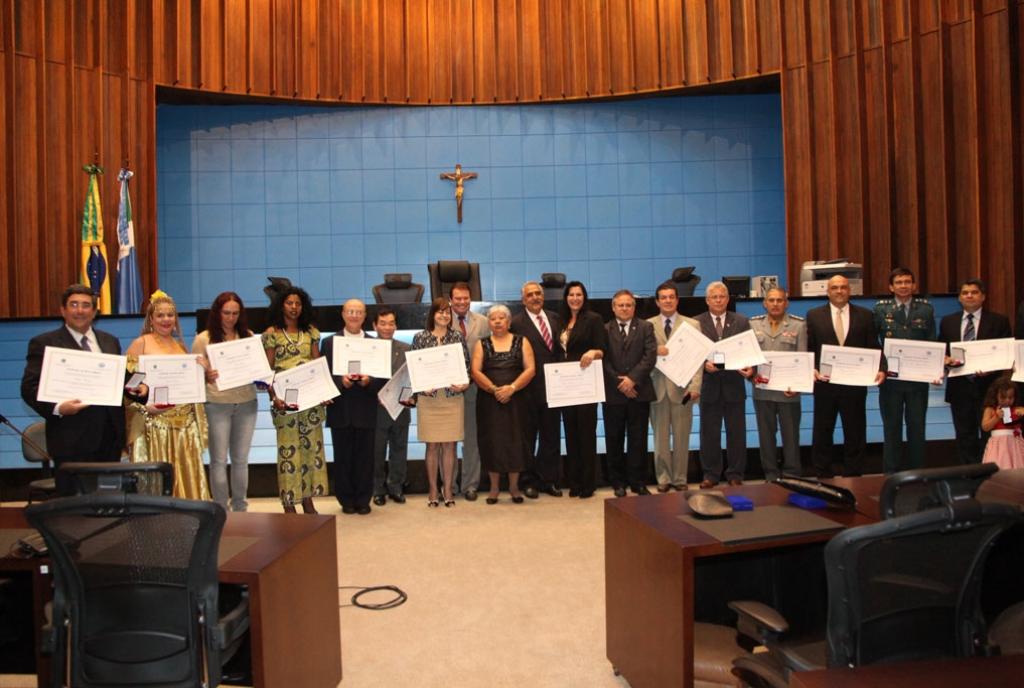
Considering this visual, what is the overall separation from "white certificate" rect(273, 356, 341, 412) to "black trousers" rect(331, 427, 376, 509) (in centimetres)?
56

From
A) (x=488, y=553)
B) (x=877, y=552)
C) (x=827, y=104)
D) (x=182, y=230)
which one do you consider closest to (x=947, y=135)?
(x=827, y=104)

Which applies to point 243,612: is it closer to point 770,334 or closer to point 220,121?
point 770,334

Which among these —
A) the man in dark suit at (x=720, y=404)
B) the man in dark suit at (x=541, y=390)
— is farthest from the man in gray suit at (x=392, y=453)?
the man in dark suit at (x=720, y=404)

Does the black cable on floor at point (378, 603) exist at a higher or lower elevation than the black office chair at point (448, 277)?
lower

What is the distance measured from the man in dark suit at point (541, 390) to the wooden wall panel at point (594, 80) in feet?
15.1

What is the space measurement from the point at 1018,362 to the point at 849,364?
103cm

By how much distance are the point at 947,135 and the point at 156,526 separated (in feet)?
27.2

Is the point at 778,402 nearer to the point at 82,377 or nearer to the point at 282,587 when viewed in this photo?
the point at 282,587

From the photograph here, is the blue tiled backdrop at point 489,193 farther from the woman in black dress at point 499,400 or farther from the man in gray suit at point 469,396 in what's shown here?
the woman in black dress at point 499,400

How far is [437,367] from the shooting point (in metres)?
5.18

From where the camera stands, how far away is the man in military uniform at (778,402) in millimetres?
5422

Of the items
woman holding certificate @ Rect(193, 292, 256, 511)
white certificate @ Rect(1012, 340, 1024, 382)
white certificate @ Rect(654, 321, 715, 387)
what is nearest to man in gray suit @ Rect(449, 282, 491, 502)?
white certificate @ Rect(654, 321, 715, 387)

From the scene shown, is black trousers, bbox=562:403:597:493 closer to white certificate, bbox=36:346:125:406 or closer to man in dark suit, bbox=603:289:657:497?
man in dark suit, bbox=603:289:657:497

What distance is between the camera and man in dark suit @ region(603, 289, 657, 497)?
17.8ft
